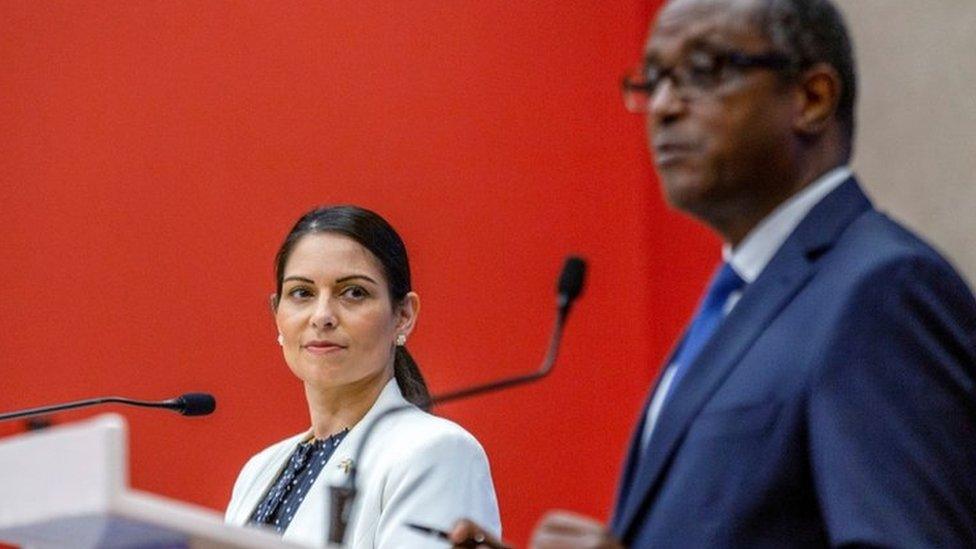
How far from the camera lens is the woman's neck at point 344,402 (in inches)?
139

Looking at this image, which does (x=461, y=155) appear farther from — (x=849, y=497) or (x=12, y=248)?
(x=849, y=497)

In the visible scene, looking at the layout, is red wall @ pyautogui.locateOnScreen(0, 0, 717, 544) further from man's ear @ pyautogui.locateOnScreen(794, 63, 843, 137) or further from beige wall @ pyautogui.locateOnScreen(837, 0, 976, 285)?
man's ear @ pyautogui.locateOnScreen(794, 63, 843, 137)

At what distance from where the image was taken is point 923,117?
360cm

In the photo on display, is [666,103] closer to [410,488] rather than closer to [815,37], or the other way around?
[815,37]

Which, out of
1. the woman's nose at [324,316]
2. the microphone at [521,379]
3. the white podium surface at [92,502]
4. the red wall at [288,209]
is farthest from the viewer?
the red wall at [288,209]

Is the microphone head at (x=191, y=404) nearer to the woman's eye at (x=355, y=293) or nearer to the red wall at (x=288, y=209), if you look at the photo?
the woman's eye at (x=355, y=293)

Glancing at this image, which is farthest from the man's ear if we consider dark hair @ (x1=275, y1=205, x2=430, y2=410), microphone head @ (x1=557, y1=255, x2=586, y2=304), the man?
dark hair @ (x1=275, y1=205, x2=430, y2=410)

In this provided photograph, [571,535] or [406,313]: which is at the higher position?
[571,535]

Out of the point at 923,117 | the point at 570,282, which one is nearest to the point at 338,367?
the point at 923,117

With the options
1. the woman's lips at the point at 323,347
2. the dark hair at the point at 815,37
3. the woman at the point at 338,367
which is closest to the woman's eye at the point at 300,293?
the woman at the point at 338,367

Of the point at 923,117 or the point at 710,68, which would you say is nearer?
the point at 710,68

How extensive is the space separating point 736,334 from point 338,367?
5.67 ft

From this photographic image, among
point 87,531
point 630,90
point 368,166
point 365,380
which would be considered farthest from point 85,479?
point 368,166

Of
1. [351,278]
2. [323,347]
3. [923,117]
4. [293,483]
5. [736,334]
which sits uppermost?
[736,334]
